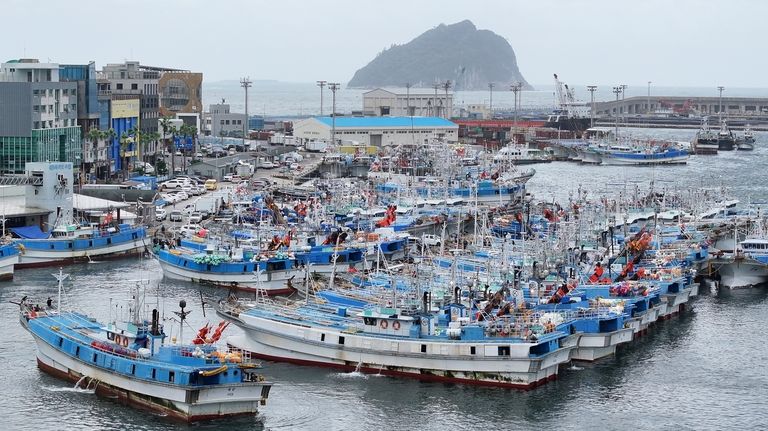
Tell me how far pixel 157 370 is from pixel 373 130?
76949mm

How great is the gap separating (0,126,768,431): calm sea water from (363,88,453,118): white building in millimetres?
84389

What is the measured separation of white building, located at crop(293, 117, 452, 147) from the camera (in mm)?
104750

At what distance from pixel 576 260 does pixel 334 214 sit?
17.3 meters

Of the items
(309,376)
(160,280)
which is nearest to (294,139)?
(160,280)

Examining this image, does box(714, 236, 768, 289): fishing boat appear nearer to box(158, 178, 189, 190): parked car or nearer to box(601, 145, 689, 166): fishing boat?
box(158, 178, 189, 190): parked car

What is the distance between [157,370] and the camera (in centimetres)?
3041

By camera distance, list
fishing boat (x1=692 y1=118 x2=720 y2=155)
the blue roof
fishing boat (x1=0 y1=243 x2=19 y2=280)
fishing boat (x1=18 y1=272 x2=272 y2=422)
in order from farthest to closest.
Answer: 1. fishing boat (x1=692 y1=118 x2=720 y2=155)
2. the blue roof
3. fishing boat (x1=0 y1=243 x2=19 y2=280)
4. fishing boat (x1=18 y1=272 x2=272 y2=422)

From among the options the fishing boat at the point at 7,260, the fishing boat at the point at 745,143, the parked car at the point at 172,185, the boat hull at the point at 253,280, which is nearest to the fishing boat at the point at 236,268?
the boat hull at the point at 253,280

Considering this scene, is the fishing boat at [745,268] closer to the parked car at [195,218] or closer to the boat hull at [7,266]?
the parked car at [195,218]

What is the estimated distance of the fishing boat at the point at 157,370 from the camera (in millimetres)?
30031

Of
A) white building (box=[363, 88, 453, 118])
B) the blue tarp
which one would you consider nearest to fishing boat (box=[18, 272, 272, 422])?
the blue tarp

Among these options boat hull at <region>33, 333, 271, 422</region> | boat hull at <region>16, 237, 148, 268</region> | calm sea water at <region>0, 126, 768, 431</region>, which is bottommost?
calm sea water at <region>0, 126, 768, 431</region>

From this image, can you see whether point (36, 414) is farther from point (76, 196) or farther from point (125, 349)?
point (76, 196)

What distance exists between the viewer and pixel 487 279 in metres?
40.1
